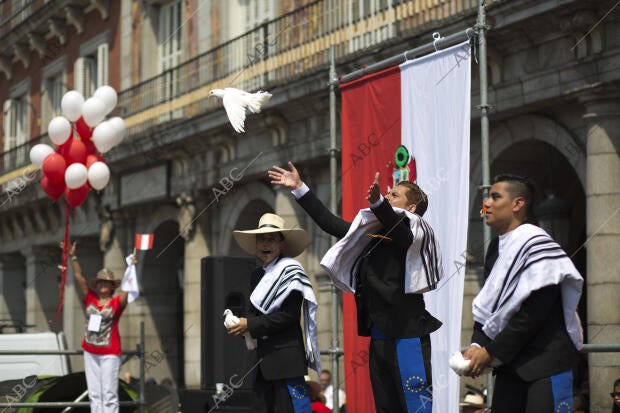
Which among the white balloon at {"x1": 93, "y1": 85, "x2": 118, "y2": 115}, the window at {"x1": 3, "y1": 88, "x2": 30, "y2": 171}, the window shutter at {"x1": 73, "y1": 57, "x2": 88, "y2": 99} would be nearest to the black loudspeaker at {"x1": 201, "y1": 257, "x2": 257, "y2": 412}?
the white balloon at {"x1": 93, "y1": 85, "x2": 118, "y2": 115}

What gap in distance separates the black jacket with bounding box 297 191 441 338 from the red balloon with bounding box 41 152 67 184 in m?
8.00

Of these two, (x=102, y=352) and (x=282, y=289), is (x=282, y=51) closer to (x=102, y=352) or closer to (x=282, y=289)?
(x=102, y=352)

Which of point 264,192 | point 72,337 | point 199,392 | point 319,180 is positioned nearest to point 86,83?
point 72,337

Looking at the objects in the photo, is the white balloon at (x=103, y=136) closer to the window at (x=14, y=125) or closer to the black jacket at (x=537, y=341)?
the black jacket at (x=537, y=341)

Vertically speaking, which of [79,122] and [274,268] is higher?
[79,122]

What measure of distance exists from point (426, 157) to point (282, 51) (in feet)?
29.8

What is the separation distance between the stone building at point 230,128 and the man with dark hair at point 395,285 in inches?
208

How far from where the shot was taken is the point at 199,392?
34.3ft

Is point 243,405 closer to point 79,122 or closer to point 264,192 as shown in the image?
point 79,122

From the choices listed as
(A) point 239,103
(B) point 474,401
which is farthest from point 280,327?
(B) point 474,401

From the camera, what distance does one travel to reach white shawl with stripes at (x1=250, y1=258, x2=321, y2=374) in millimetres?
7270

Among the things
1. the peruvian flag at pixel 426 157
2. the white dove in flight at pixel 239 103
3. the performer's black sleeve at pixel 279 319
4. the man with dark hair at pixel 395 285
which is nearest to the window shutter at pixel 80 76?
the peruvian flag at pixel 426 157

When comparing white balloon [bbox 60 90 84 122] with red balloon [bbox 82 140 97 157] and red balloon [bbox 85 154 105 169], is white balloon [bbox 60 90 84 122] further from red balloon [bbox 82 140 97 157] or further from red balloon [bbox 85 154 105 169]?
red balloon [bbox 85 154 105 169]

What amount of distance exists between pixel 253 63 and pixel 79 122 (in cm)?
376
